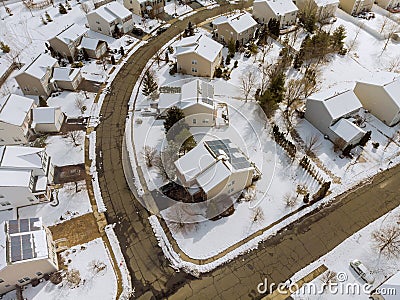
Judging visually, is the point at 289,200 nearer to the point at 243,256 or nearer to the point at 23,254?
the point at 243,256

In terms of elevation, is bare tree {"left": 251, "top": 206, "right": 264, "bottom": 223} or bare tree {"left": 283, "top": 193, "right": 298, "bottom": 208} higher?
bare tree {"left": 283, "top": 193, "right": 298, "bottom": 208}

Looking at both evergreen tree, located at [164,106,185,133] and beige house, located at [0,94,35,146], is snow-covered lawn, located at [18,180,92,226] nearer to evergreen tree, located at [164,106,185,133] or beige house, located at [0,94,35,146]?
beige house, located at [0,94,35,146]

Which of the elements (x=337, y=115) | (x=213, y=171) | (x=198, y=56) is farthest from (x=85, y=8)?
(x=337, y=115)

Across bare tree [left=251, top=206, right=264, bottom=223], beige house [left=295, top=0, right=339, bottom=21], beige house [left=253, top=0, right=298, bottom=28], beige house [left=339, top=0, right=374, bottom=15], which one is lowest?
bare tree [left=251, top=206, right=264, bottom=223]

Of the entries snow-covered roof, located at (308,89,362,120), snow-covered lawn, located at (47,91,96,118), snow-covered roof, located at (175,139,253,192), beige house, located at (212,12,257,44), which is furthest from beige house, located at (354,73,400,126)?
snow-covered lawn, located at (47,91,96,118)

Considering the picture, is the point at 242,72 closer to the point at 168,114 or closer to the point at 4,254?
the point at 168,114

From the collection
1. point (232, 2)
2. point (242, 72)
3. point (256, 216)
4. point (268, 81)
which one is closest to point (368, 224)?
point (256, 216)
